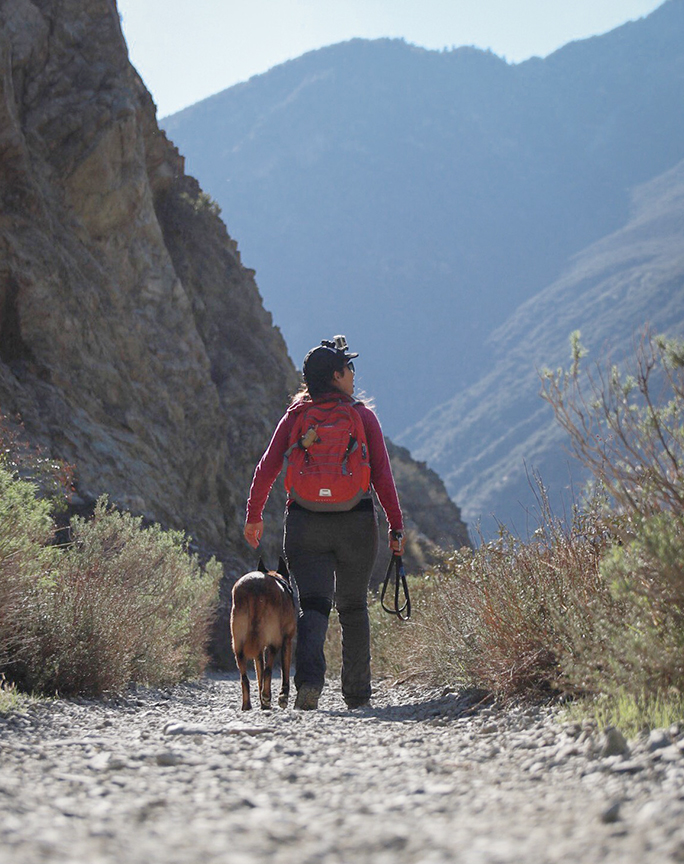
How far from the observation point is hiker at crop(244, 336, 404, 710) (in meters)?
5.67

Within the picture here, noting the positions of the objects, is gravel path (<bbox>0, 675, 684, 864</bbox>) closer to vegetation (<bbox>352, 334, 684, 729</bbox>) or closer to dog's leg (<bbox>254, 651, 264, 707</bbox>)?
vegetation (<bbox>352, 334, 684, 729</bbox>)

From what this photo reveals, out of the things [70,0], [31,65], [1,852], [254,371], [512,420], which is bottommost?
[1,852]

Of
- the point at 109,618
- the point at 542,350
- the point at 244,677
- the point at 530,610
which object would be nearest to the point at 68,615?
the point at 109,618

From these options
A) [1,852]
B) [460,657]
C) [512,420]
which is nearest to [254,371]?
[460,657]

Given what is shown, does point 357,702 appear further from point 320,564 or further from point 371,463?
point 371,463

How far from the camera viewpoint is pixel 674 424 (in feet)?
12.9

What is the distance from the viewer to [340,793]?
2770mm

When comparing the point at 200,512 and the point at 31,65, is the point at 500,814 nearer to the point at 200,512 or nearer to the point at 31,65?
the point at 200,512

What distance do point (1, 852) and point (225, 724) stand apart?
8.63ft

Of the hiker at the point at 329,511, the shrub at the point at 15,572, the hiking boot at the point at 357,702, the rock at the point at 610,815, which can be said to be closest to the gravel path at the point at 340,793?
the rock at the point at 610,815

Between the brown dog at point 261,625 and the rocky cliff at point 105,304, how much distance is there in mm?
9471

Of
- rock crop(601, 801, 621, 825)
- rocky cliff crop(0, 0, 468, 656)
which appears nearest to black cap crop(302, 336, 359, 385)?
rock crop(601, 801, 621, 825)

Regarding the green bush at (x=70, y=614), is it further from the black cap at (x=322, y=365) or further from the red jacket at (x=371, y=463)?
the black cap at (x=322, y=365)

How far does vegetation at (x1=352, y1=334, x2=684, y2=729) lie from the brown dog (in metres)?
1.20
